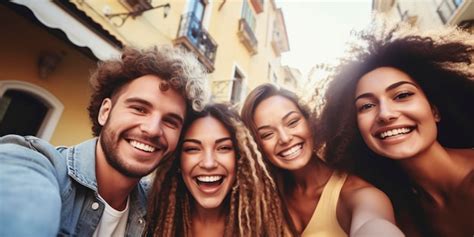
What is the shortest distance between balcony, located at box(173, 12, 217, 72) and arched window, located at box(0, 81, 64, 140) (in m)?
4.23

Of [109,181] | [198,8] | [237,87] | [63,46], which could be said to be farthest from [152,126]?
[237,87]

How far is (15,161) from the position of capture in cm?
128

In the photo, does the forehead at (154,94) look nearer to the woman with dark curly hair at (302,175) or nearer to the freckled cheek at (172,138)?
the freckled cheek at (172,138)

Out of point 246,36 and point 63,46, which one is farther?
point 246,36

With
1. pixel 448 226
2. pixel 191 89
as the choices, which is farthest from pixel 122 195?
pixel 448 226

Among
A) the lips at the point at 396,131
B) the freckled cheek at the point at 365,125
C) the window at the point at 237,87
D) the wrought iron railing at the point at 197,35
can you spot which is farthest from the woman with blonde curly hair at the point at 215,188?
the window at the point at 237,87

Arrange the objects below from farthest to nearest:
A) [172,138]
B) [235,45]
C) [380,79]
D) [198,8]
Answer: [235,45] < [198,8] < [172,138] < [380,79]

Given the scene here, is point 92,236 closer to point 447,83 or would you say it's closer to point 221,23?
point 447,83

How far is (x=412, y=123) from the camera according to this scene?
2.00m

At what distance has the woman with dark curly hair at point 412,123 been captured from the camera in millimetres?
2006

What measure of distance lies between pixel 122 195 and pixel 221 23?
10.3m

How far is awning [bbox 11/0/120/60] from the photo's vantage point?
3844 mm

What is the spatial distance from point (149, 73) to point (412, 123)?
7.41 ft

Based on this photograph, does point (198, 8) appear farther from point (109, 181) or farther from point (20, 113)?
point (109, 181)
